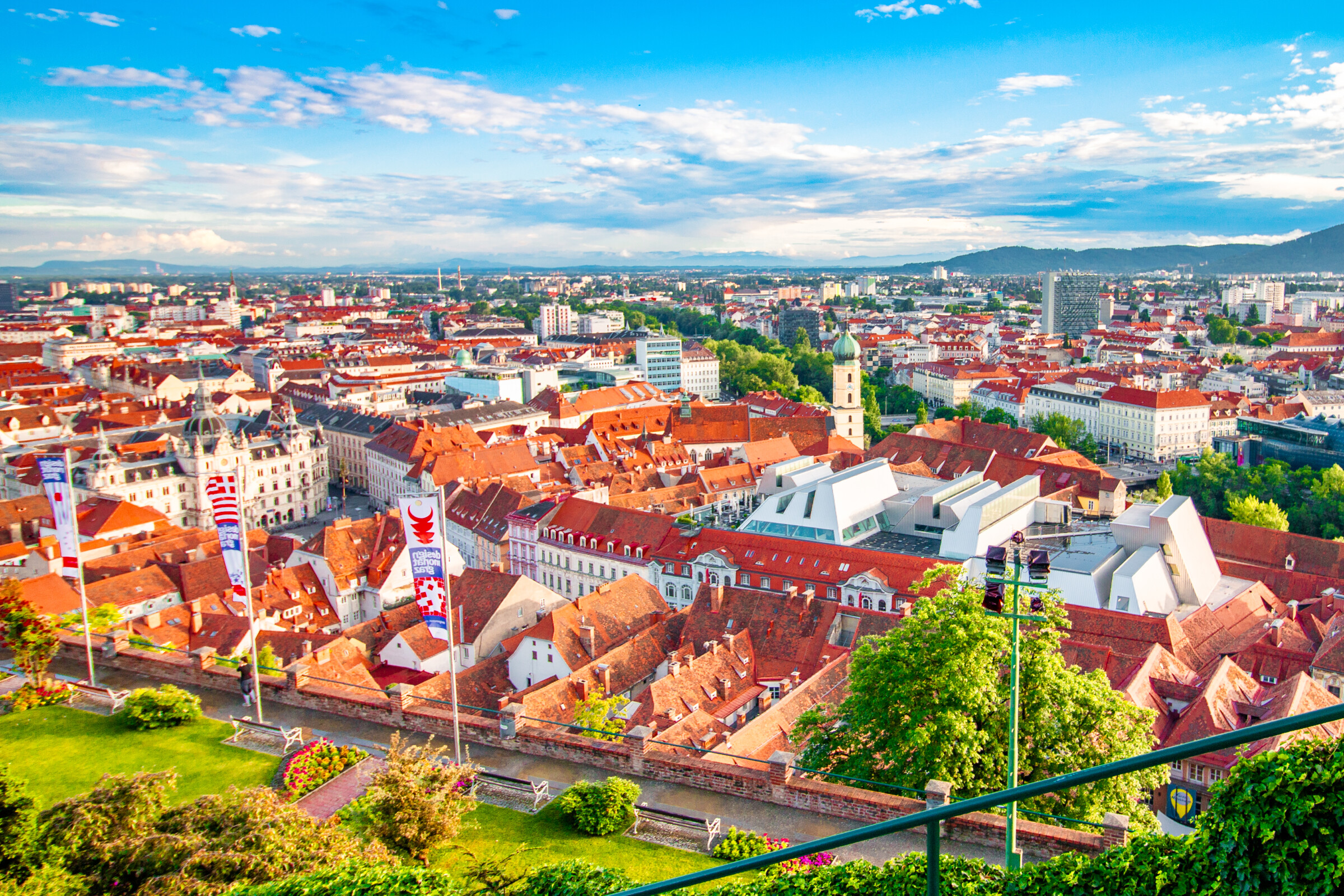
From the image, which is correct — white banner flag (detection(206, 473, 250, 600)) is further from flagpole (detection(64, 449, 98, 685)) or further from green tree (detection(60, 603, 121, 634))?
green tree (detection(60, 603, 121, 634))

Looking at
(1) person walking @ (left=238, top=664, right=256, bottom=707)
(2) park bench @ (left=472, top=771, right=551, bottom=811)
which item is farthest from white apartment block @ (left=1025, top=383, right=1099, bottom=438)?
(2) park bench @ (left=472, top=771, right=551, bottom=811)

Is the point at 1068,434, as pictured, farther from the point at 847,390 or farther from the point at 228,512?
the point at 228,512

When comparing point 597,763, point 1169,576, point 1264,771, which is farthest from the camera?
point 1169,576

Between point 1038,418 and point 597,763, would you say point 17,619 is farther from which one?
point 1038,418

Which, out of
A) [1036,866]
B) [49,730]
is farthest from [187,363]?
[1036,866]

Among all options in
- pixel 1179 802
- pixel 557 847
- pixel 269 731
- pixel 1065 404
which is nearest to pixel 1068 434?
pixel 1065 404

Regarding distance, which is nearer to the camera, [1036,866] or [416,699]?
[1036,866]
